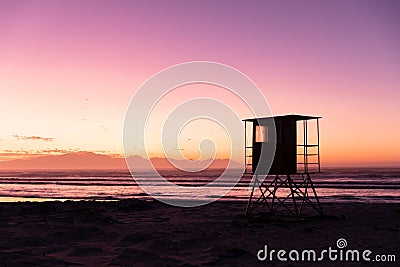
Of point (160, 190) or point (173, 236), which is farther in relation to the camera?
point (160, 190)

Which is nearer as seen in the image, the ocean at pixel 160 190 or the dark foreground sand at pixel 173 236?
the dark foreground sand at pixel 173 236

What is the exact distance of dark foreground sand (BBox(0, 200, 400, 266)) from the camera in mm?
12211

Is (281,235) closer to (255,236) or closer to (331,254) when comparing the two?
(255,236)

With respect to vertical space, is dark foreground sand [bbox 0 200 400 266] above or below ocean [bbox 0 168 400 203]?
above

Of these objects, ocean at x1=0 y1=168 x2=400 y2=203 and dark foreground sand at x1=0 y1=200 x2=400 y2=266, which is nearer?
dark foreground sand at x1=0 y1=200 x2=400 y2=266

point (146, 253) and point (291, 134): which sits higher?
point (291, 134)

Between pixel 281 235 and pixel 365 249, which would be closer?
pixel 365 249

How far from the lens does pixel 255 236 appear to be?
16016mm

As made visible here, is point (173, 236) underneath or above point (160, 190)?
above

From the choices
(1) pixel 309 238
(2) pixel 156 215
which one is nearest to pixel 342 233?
(1) pixel 309 238

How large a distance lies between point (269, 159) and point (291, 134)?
1.62m

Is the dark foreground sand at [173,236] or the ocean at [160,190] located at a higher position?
the dark foreground sand at [173,236]

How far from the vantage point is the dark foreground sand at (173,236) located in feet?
40.1

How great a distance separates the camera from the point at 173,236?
15.9 meters
